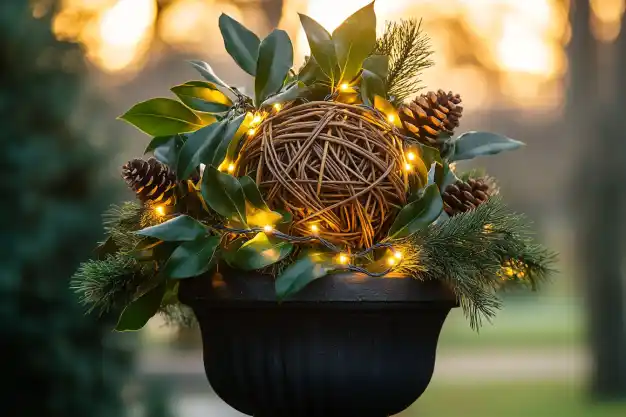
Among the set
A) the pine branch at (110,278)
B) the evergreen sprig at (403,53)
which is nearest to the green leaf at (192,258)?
the pine branch at (110,278)

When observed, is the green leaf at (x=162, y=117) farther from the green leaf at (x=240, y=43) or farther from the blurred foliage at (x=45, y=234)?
the blurred foliage at (x=45, y=234)

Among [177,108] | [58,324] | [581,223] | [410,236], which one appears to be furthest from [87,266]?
[581,223]

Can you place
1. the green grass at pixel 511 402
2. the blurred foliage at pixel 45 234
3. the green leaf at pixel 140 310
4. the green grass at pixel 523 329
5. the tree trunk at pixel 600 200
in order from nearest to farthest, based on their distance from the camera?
the green leaf at pixel 140 310
the blurred foliage at pixel 45 234
the green grass at pixel 511 402
the tree trunk at pixel 600 200
the green grass at pixel 523 329

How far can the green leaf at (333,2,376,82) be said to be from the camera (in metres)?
0.90

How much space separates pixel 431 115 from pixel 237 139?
0.23 meters

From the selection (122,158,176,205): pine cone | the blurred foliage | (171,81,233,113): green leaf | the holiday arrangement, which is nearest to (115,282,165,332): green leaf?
the holiday arrangement

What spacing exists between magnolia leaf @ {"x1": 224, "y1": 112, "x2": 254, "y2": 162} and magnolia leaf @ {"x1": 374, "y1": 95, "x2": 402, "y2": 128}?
152 mm

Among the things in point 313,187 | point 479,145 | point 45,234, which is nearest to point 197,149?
point 313,187

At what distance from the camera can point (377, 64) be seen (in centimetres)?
93

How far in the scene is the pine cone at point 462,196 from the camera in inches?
37.0

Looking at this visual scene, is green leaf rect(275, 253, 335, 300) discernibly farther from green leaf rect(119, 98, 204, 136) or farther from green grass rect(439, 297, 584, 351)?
green grass rect(439, 297, 584, 351)

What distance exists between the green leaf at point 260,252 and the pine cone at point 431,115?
22 cm

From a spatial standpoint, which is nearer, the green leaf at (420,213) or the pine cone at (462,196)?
the green leaf at (420,213)

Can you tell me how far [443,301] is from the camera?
0.87 metres
